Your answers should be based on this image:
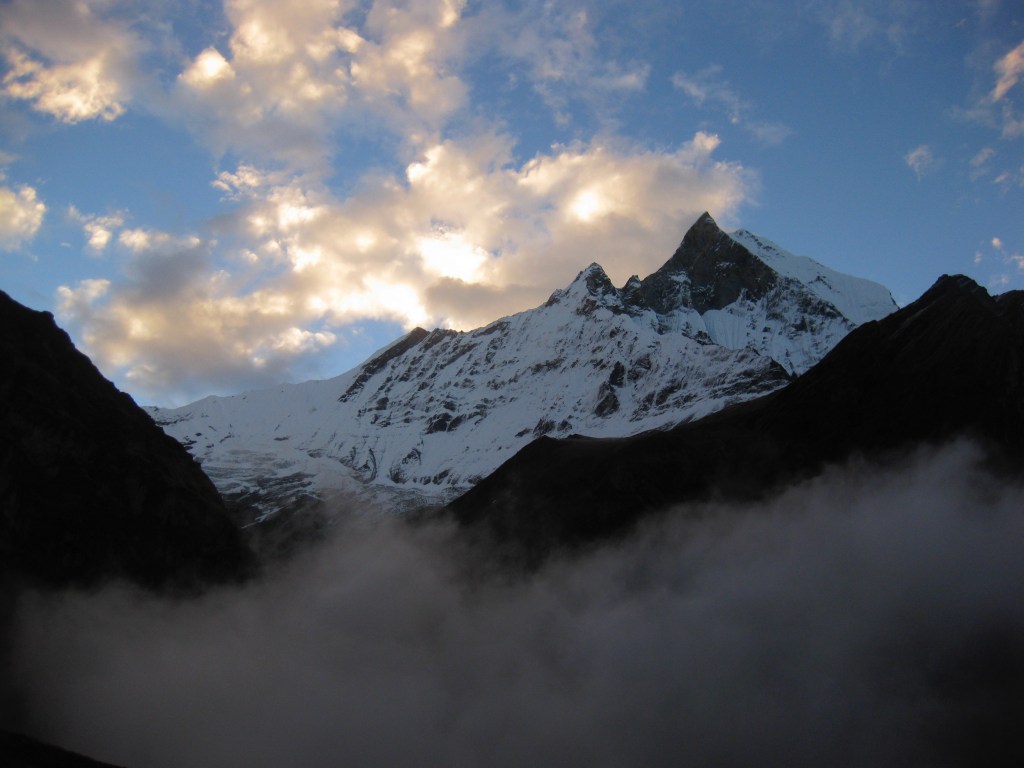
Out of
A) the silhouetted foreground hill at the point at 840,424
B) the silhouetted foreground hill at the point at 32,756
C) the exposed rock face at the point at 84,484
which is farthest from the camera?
the silhouetted foreground hill at the point at 840,424

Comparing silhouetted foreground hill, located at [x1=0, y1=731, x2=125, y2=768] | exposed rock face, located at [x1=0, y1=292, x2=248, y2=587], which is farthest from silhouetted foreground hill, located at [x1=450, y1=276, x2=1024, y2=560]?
silhouetted foreground hill, located at [x1=0, y1=731, x2=125, y2=768]

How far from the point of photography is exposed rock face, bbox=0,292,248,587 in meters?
130

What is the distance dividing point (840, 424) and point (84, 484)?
11792 cm

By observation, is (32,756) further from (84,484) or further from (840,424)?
(840,424)

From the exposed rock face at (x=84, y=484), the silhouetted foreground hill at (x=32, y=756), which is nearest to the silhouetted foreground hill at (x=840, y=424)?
the exposed rock face at (x=84, y=484)

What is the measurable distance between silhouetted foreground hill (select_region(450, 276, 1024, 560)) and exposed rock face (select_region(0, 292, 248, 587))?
6592 cm

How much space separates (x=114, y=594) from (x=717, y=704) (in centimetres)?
10557

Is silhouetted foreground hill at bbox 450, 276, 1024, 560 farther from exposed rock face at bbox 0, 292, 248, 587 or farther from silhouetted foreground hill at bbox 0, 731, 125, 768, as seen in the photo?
silhouetted foreground hill at bbox 0, 731, 125, 768

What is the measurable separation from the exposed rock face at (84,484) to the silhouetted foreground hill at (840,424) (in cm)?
6592

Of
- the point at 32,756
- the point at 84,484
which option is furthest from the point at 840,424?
the point at 32,756

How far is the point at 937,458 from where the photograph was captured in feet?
520

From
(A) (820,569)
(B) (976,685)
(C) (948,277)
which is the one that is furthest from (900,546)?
(C) (948,277)

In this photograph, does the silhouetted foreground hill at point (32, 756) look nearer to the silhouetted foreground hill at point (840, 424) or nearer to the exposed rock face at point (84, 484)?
the exposed rock face at point (84, 484)

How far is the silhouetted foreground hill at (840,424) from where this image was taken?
15225cm
